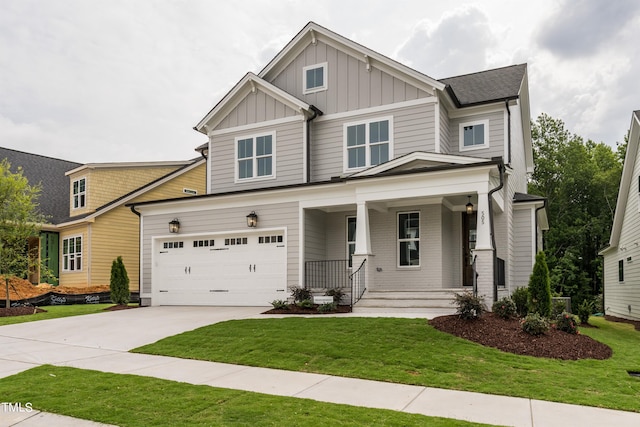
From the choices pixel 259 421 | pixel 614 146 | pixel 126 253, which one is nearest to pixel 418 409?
pixel 259 421

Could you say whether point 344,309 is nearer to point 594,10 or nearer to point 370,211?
point 370,211

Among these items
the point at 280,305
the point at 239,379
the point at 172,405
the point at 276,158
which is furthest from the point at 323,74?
the point at 172,405

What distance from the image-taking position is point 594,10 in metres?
17.2

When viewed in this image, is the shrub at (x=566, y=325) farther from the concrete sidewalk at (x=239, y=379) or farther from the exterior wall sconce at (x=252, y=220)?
the exterior wall sconce at (x=252, y=220)

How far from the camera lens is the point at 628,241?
62.9 ft

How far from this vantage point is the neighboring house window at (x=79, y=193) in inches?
940

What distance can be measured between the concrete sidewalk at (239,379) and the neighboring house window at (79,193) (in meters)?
11.4

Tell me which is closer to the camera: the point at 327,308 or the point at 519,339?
the point at 519,339

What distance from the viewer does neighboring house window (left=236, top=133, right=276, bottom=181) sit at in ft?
58.6

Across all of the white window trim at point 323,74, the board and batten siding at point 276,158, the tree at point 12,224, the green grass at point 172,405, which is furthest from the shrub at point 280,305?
the tree at point 12,224

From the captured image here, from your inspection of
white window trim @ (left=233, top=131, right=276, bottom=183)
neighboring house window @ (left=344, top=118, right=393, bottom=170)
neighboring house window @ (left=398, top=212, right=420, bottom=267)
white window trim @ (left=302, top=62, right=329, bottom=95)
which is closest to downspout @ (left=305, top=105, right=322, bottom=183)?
white window trim @ (left=302, top=62, right=329, bottom=95)

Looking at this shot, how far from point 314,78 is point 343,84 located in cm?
118

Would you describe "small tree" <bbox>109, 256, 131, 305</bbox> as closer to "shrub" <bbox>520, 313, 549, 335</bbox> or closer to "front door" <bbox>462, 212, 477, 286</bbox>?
"front door" <bbox>462, 212, 477, 286</bbox>

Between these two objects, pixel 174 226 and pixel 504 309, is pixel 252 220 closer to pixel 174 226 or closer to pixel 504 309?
pixel 174 226
